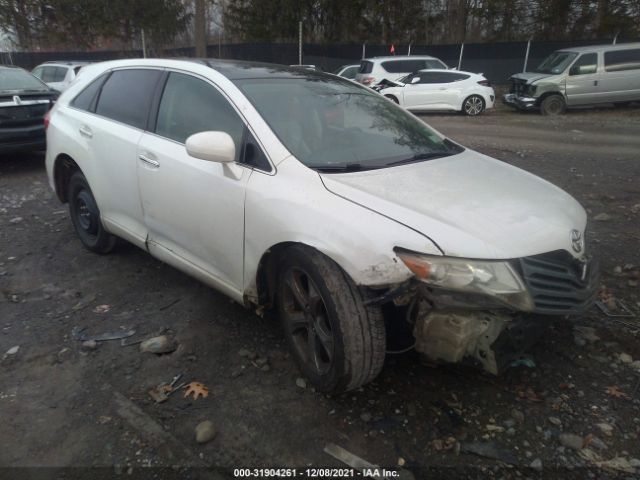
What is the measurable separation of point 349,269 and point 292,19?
29.7 metres

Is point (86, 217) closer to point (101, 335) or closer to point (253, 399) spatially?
point (101, 335)

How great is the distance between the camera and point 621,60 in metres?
14.1

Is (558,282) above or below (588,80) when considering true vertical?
below

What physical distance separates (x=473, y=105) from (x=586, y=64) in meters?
3.19

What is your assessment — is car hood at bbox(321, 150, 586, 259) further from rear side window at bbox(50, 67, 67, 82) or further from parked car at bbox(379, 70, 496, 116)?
rear side window at bbox(50, 67, 67, 82)

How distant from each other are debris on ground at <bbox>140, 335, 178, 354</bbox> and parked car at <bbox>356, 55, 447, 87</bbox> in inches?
562

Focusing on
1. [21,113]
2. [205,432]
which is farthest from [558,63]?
[205,432]

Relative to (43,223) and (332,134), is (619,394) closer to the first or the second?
(332,134)

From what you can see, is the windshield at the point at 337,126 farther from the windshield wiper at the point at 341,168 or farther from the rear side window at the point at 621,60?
the rear side window at the point at 621,60

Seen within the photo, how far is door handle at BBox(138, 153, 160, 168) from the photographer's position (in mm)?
3318

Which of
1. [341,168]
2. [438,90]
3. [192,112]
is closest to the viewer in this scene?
[341,168]

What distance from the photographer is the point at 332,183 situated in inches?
101

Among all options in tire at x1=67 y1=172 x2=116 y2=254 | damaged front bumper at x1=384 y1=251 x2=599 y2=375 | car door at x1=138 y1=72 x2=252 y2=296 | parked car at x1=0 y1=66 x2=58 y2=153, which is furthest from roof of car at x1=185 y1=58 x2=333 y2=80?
parked car at x1=0 y1=66 x2=58 y2=153

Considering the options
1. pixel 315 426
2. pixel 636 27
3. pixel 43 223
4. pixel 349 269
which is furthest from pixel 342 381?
pixel 636 27
